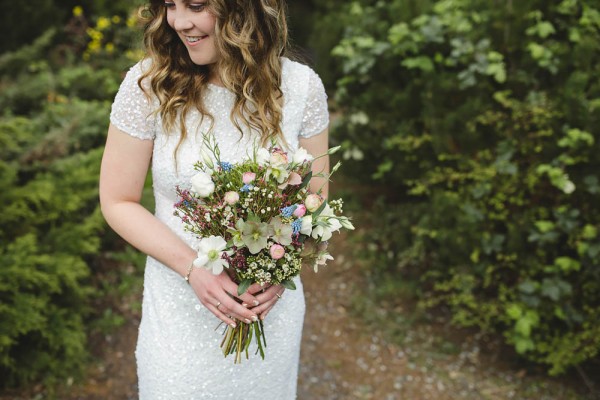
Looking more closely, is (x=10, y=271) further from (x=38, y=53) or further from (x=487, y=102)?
(x=38, y=53)

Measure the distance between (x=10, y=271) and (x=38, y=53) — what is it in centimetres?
353

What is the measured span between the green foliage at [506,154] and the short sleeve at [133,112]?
239 centimetres

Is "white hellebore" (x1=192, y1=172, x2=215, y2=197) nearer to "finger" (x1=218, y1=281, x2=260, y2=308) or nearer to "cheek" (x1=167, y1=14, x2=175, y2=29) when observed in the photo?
"finger" (x1=218, y1=281, x2=260, y2=308)

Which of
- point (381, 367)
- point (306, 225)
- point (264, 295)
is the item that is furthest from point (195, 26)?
point (381, 367)

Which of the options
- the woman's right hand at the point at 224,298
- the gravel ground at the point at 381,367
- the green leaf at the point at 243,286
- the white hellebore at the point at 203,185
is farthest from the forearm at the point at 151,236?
the gravel ground at the point at 381,367

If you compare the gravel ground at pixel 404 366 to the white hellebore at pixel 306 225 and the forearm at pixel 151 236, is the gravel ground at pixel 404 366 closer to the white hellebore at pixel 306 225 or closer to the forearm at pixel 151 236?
the forearm at pixel 151 236

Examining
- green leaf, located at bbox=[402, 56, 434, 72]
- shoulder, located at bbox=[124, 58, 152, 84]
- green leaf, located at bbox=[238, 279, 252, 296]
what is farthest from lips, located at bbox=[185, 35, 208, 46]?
green leaf, located at bbox=[402, 56, 434, 72]

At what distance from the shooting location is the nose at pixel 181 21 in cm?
188

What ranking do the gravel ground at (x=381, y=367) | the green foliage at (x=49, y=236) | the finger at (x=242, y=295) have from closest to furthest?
the finger at (x=242, y=295)
the green foliage at (x=49, y=236)
the gravel ground at (x=381, y=367)

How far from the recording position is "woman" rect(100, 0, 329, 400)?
6.41 ft

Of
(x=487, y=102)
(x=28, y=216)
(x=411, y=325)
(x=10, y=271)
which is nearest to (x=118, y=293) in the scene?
(x=28, y=216)

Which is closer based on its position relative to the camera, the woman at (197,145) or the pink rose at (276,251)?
the pink rose at (276,251)

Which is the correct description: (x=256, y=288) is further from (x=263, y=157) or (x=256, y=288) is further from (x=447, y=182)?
(x=447, y=182)

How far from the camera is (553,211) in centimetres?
349
